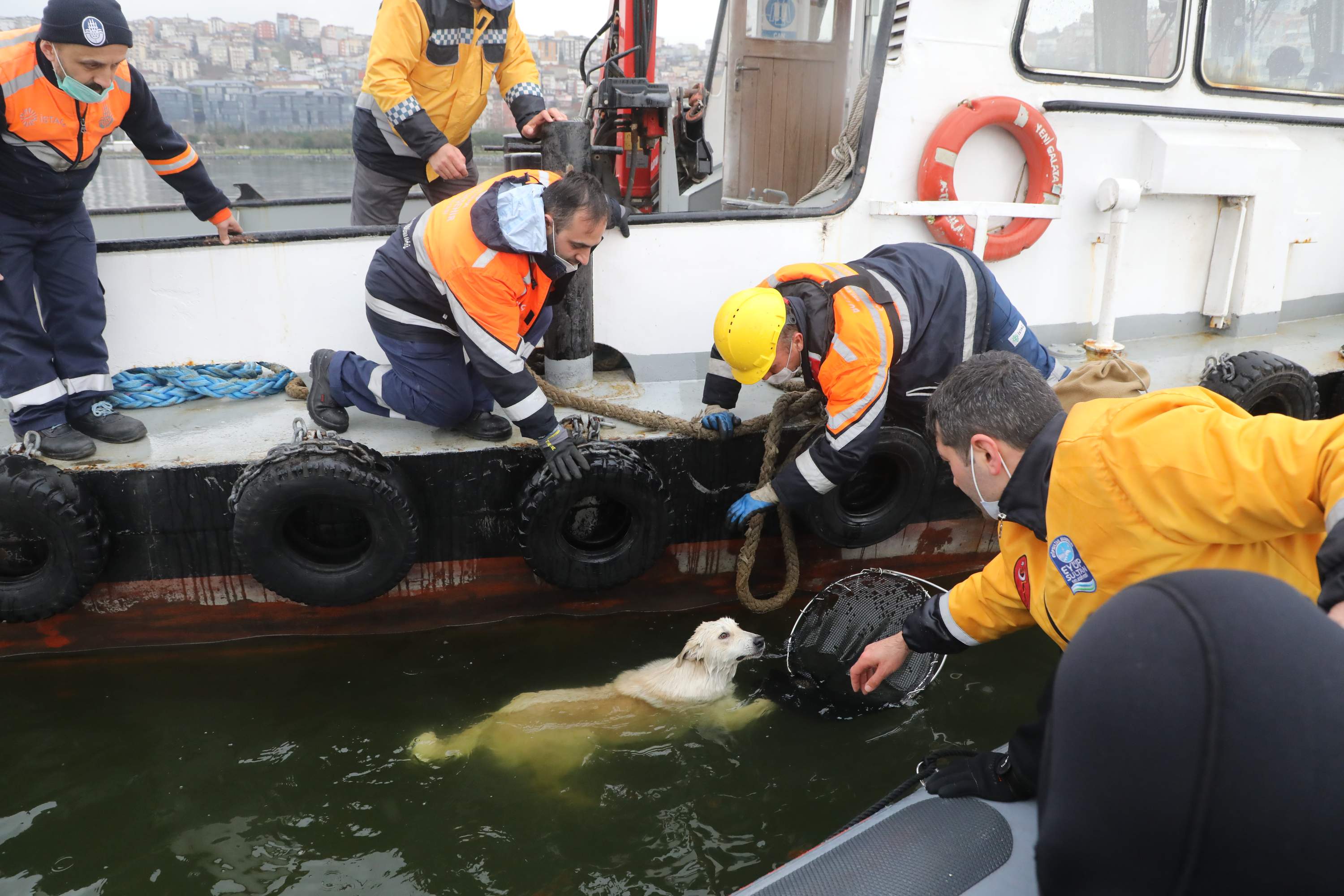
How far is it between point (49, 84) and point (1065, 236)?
15.2 feet

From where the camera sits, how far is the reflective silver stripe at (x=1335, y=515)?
1441mm

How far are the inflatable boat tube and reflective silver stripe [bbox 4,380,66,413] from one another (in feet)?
10.7

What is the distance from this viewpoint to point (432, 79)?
164 inches

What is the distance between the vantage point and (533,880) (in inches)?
115

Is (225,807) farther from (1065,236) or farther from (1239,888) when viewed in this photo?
(1065,236)

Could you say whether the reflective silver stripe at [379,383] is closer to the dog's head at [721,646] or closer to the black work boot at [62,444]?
the black work boot at [62,444]

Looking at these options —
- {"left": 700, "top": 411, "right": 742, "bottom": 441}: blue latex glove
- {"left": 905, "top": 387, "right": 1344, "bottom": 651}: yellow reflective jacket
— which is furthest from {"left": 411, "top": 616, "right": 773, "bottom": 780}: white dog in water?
{"left": 905, "top": 387, "right": 1344, "bottom": 651}: yellow reflective jacket

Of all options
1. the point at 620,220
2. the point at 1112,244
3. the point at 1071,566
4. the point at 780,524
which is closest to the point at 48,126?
the point at 620,220

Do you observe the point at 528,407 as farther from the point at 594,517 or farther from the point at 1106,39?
the point at 1106,39

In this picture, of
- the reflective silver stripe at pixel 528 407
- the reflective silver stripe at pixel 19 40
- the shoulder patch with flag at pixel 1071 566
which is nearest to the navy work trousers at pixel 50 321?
the reflective silver stripe at pixel 19 40

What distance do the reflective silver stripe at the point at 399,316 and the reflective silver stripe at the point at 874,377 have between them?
5.34 ft

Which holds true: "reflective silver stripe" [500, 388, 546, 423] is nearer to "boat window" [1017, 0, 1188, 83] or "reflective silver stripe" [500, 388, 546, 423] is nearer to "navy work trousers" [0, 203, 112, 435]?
"navy work trousers" [0, 203, 112, 435]

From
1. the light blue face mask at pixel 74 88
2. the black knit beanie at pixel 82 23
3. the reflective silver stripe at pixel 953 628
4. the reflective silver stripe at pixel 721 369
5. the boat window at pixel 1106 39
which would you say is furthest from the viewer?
the boat window at pixel 1106 39

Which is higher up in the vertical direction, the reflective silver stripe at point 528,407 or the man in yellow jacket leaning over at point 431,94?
the man in yellow jacket leaning over at point 431,94
